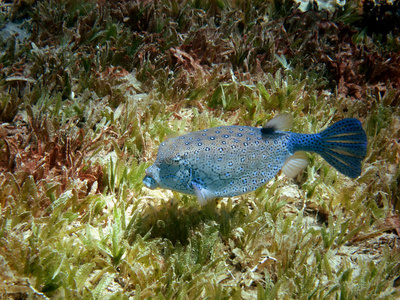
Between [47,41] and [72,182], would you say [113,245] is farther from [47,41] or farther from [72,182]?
[47,41]

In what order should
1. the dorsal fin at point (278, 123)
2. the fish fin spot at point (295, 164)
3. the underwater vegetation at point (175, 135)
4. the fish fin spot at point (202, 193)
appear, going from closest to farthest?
the fish fin spot at point (202, 193) < the underwater vegetation at point (175, 135) < the dorsal fin at point (278, 123) < the fish fin spot at point (295, 164)

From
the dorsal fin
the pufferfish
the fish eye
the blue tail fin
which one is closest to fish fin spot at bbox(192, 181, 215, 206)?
the pufferfish

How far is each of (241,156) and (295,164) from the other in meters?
0.70

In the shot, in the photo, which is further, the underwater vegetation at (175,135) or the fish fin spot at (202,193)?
the underwater vegetation at (175,135)

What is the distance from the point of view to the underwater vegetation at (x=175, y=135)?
9.07ft

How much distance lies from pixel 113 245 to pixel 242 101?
3.34 m

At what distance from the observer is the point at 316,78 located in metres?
5.99

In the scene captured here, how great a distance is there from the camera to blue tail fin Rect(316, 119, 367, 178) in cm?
285

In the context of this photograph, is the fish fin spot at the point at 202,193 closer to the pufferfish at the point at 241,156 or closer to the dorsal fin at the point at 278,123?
the pufferfish at the point at 241,156

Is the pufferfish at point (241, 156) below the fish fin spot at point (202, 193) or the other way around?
the other way around

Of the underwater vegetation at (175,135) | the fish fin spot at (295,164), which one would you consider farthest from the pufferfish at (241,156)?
the underwater vegetation at (175,135)

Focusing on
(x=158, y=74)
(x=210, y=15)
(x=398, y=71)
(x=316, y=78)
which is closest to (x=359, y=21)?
(x=398, y=71)

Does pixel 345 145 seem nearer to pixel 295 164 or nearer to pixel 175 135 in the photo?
pixel 295 164

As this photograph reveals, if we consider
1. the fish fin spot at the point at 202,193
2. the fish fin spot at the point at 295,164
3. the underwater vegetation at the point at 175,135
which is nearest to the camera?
the fish fin spot at the point at 202,193
